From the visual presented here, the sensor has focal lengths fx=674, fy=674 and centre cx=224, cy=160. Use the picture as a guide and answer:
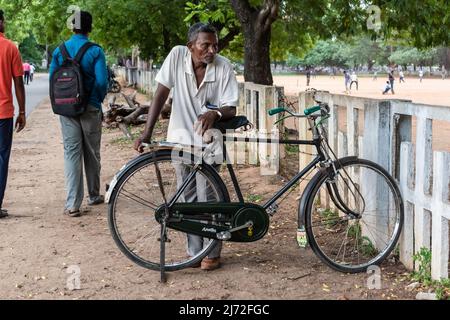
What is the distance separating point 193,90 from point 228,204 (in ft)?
2.84

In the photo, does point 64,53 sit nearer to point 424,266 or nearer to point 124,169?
point 124,169

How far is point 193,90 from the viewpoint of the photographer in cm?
486

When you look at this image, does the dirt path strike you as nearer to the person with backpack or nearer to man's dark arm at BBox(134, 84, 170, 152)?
the person with backpack

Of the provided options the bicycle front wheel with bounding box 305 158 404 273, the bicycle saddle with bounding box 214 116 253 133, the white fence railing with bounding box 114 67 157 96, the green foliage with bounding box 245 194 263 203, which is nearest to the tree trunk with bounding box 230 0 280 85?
the green foliage with bounding box 245 194 263 203

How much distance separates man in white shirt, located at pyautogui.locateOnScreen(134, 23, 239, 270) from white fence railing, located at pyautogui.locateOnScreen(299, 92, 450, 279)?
119cm

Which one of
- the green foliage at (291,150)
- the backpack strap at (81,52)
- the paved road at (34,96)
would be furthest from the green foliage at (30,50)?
the backpack strap at (81,52)

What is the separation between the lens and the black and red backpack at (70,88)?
6.46m

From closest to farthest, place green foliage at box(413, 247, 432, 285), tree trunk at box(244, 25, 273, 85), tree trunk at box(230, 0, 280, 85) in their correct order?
1. green foliage at box(413, 247, 432, 285)
2. tree trunk at box(230, 0, 280, 85)
3. tree trunk at box(244, 25, 273, 85)

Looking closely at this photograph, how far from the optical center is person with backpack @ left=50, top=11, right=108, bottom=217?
6480 mm

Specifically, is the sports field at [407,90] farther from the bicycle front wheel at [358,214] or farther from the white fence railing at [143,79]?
the bicycle front wheel at [358,214]
